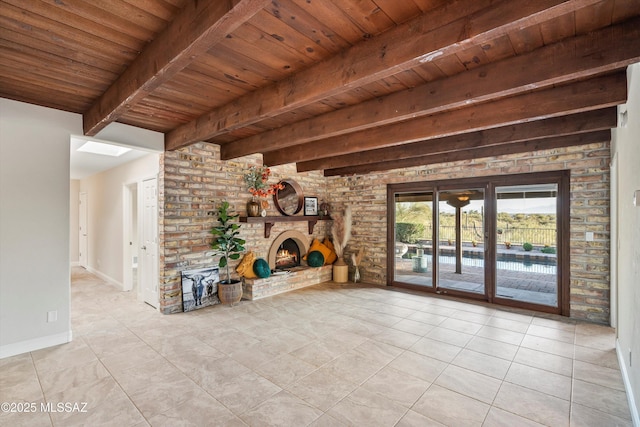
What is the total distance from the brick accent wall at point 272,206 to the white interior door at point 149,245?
0.36 metres

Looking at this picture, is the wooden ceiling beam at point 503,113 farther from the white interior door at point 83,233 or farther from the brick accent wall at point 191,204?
the white interior door at point 83,233

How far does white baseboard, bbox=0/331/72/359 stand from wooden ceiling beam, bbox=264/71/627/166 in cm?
390

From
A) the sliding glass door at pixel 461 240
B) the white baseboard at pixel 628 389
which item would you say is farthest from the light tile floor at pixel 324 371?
the sliding glass door at pixel 461 240

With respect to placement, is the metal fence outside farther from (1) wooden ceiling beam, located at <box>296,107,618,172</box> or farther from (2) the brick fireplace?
(2) the brick fireplace

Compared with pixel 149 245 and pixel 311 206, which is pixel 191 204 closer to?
pixel 149 245

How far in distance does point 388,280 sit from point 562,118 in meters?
3.92

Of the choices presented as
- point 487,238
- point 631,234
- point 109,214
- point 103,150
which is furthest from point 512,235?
point 109,214

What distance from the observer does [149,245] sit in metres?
4.89

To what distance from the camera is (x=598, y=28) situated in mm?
1864

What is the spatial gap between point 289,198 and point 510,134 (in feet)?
12.8

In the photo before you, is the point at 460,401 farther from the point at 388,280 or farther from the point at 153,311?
the point at 153,311

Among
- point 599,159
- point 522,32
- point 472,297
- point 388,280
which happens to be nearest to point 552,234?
point 599,159

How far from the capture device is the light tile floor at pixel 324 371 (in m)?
2.20

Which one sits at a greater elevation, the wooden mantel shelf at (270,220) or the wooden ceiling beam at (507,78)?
the wooden ceiling beam at (507,78)
